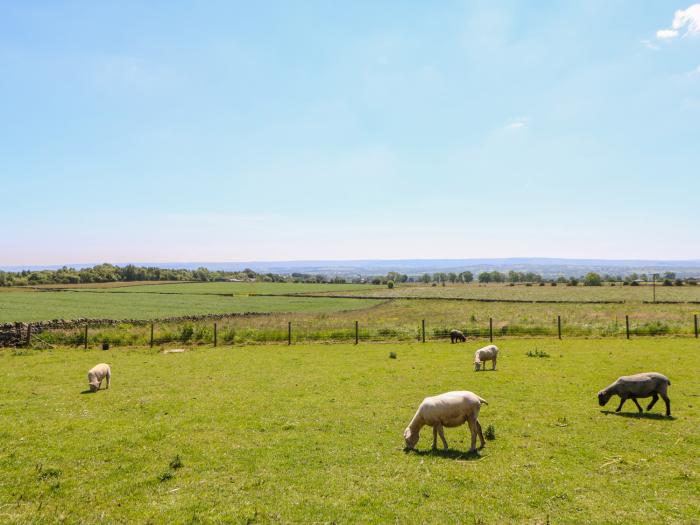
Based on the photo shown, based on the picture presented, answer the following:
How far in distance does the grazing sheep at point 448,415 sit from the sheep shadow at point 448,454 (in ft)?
0.42

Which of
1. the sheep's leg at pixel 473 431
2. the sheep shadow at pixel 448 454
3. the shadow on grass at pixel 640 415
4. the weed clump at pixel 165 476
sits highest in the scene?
the sheep's leg at pixel 473 431

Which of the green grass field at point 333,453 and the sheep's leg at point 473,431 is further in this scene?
the sheep's leg at point 473,431

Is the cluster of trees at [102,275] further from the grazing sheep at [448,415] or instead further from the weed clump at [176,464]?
the grazing sheep at [448,415]

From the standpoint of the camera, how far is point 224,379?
64.8ft

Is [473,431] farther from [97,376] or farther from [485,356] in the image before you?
[97,376]

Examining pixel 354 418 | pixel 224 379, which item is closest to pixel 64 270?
pixel 224 379

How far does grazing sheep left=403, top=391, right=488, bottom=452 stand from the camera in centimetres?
1045

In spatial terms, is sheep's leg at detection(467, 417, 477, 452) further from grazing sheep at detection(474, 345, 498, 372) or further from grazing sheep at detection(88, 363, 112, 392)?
grazing sheep at detection(88, 363, 112, 392)

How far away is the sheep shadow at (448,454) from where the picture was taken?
10008 mm

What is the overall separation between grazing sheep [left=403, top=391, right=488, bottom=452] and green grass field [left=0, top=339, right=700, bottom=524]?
39cm

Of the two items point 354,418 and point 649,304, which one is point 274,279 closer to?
point 649,304

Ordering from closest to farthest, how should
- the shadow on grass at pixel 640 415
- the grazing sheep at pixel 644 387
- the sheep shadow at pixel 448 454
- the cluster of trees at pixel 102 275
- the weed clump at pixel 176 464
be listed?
1. the weed clump at pixel 176 464
2. the sheep shadow at pixel 448 454
3. the shadow on grass at pixel 640 415
4. the grazing sheep at pixel 644 387
5. the cluster of trees at pixel 102 275

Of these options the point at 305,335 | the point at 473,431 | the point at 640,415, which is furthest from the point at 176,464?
the point at 305,335

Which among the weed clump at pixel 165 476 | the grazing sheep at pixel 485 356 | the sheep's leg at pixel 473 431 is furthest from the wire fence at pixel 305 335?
the weed clump at pixel 165 476
